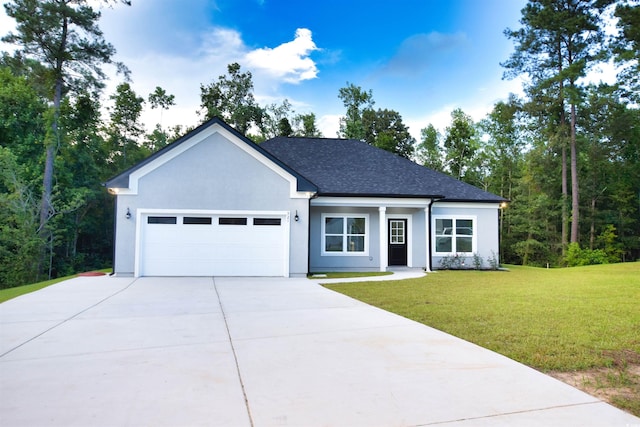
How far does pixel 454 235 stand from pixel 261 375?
526 inches

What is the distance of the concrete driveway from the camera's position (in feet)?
8.90

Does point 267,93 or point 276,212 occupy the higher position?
point 267,93

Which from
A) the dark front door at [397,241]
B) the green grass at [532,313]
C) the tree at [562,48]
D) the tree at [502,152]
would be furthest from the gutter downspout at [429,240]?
the tree at [502,152]

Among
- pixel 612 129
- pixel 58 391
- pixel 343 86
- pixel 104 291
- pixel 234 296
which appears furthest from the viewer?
pixel 343 86

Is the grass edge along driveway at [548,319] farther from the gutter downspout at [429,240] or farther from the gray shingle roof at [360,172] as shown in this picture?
the gray shingle roof at [360,172]

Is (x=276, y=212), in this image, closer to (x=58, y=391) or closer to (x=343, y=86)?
(x=58, y=391)

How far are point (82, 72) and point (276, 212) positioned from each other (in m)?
17.0

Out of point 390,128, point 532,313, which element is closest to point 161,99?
point 390,128

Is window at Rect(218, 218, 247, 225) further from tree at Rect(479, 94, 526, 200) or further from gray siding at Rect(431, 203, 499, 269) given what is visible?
tree at Rect(479, 94, 526, 200)

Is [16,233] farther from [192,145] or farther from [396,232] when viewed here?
[396,232]

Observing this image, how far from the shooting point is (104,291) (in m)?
8.96

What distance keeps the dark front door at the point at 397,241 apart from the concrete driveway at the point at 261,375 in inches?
371

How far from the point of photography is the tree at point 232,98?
101 ft

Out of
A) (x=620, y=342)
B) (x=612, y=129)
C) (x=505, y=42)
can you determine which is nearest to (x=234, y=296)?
(x=620, y=342)
